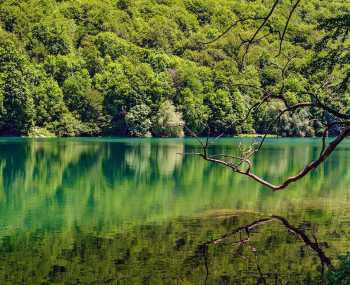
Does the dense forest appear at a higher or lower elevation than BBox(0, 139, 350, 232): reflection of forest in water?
higher

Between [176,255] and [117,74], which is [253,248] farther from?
[117,74]

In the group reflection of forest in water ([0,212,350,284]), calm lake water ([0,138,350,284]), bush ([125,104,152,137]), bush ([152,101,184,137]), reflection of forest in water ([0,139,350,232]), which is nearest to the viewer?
reflection of forest in water ([0,212,350,284])

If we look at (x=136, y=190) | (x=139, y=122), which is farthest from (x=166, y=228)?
(x=139, y=122)

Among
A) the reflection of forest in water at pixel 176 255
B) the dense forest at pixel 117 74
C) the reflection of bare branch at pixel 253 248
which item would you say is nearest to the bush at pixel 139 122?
the dense forest at pixel 117 74

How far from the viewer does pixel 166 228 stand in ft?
61.0

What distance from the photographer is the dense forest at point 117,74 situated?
98.6m

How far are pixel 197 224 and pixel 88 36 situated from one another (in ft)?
415

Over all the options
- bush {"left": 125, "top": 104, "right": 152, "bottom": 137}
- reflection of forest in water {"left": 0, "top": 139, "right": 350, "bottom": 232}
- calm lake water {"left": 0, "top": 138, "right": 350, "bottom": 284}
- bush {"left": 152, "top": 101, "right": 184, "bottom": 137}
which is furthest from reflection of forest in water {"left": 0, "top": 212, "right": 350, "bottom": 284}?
bush {"left": 125, "top": 104, "right": 152, "bottom": 137}

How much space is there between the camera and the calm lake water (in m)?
13.1

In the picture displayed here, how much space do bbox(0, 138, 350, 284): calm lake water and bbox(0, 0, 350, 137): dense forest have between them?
4262cm

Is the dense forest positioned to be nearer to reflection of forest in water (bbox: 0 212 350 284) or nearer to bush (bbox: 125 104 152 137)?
bush (bbox: 125 104 152 137)

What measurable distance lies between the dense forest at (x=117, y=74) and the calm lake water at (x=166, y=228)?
4262 centimetres

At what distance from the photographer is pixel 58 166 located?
137ft

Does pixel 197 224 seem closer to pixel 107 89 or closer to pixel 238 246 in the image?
pixel 238 246
